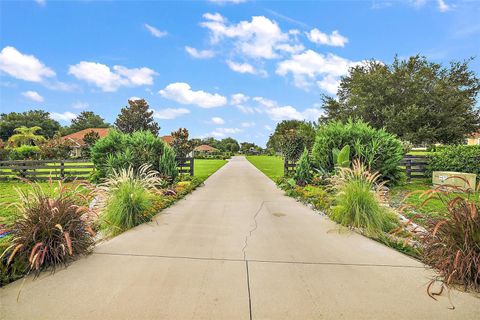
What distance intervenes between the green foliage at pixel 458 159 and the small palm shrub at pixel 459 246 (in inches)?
373

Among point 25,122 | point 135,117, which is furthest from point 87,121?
point 135,117

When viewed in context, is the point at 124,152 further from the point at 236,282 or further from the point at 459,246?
the point at 459,246

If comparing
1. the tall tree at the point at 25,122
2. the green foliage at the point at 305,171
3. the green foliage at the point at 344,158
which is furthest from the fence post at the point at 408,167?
the tall tree at the point at 25,122

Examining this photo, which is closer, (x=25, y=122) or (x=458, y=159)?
(x=458, y=159)

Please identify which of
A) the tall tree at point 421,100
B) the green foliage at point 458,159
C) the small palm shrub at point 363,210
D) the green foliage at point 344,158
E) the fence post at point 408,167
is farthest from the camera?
the tall tree at point 421,100

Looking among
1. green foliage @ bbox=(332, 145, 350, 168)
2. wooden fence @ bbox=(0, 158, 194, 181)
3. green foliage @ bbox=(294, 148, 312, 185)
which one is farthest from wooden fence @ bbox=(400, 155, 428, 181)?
wooden fence @ bbox=(0, 158, 194, 181)

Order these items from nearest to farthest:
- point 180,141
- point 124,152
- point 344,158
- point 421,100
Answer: point 344,158, point 124,152, point 180,141, point 421,100

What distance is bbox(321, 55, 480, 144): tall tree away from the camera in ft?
61.4

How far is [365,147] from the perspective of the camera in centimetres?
923

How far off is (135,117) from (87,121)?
789 inches

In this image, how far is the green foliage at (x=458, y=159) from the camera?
989cm

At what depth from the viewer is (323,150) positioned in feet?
31.4

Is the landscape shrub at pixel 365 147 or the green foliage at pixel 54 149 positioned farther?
the green foliage at pixel 54 149

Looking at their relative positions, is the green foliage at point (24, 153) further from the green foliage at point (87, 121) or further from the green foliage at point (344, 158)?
the green foliage at point (87, 121)
